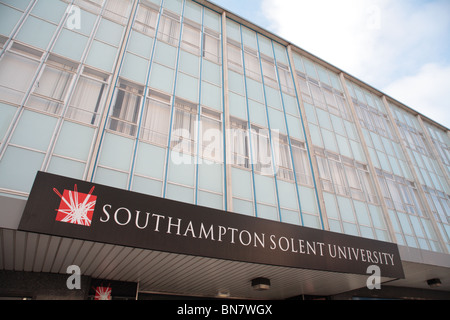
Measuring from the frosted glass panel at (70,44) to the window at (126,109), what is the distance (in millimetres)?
1628

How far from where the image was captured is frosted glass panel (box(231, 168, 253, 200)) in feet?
31.8

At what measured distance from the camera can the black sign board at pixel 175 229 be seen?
5.41m

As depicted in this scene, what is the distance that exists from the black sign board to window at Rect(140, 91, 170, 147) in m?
3.33

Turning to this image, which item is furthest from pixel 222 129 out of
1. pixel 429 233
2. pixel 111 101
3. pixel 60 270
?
pixel 429 233

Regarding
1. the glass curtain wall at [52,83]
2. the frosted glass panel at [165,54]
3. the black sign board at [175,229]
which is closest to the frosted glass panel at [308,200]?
the black sign board at [175,229]

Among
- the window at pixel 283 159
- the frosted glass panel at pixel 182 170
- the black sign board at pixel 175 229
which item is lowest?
the black sign board at pixel 175 229

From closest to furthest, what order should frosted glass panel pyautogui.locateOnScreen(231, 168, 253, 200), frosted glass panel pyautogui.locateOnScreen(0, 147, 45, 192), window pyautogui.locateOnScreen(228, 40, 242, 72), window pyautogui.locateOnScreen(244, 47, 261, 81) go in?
frosted glass panel pyautogui.locateOnScreen(0, 147, 45, 192) < frosted glass panel pyautogui.locateOnScreen(231, 168, 253, 200) < window pyautogui.locateOnScreen(228, 40, 242, 72) < window pyautogui.locateOnScreen(244, 47, 261, 81)

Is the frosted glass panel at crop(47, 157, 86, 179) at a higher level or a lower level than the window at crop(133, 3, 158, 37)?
lower

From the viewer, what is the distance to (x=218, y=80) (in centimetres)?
1212

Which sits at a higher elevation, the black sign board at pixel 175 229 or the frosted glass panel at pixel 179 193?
the frosted glass panel at pixel 179 193

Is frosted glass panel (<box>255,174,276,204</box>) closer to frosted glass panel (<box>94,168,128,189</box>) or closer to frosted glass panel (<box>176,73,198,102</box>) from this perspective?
frosted glass panel (<box>176,73,198,102</box>)

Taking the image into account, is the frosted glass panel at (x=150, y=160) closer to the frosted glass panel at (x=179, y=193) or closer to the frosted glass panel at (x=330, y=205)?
the frosted glass panel at (x=179, y=193)

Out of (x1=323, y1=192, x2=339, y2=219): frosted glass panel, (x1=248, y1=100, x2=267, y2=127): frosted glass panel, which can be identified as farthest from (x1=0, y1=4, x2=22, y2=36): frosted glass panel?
(x1=323, y1=192, x2=339, y2=219): frosted glass panel
